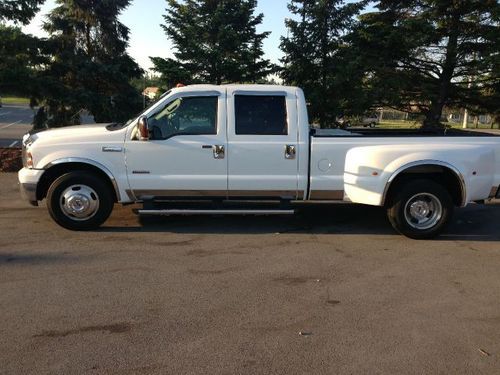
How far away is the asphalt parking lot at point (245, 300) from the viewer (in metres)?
3.42

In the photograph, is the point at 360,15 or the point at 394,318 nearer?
the point at 394,318

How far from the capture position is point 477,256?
19.4 ft

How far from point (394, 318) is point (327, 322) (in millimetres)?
577

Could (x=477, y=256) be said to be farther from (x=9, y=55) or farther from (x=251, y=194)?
(x=9, y=55)

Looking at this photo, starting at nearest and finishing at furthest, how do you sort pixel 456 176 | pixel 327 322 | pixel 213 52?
pixel 327 322
pixel 456 176
pixel 213 52


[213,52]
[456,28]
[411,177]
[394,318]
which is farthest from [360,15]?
[394,318]

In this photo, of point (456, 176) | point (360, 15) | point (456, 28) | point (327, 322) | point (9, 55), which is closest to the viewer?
point (327, 322)

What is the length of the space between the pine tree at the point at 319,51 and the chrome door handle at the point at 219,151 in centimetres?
790

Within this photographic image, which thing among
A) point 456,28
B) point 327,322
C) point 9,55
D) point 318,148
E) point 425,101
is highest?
point 456,28

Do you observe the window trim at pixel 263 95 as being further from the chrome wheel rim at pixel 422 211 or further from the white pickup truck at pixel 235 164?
the chrome wheel rim at pixel 422 211

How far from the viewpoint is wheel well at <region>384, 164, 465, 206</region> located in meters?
6.36

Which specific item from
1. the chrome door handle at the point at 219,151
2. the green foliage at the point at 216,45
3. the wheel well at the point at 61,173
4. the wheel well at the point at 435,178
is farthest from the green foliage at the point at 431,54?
the wheel well at the point at 61,173

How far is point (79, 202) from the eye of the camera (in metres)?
6.46

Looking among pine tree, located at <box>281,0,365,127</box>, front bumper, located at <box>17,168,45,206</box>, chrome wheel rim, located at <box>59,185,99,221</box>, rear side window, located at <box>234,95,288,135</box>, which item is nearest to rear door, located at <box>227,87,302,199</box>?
rear side window, located at <box>234,95,288,135</box>
